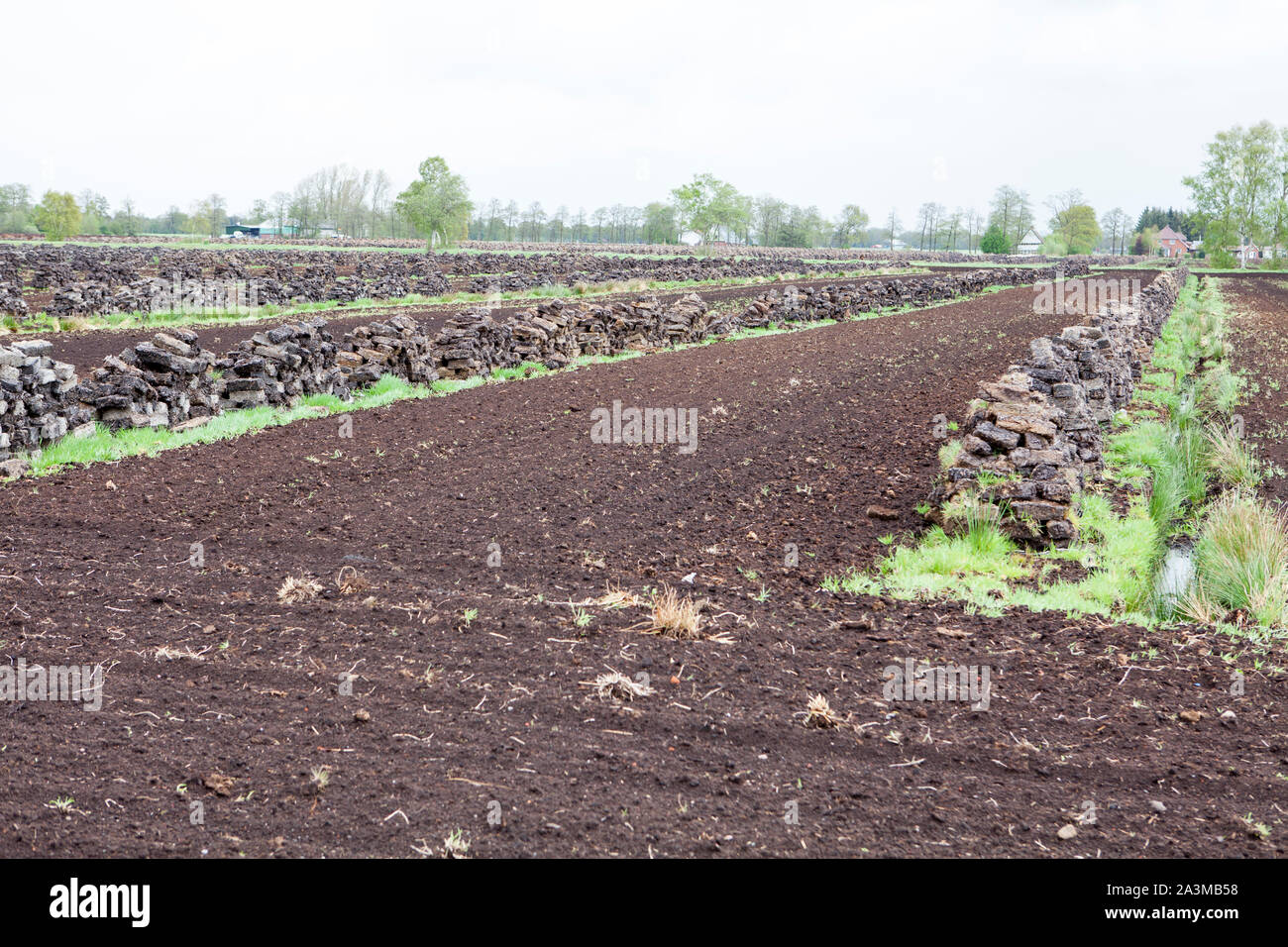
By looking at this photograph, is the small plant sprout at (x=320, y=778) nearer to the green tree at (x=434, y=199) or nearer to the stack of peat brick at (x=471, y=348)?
the stack of peat brick at (x=471, y=348)

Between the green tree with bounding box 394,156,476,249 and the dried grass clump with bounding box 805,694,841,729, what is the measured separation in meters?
88.9

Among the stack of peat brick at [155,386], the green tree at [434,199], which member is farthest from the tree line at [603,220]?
the stack of peat brick at [155,386]

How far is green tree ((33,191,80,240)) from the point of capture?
78.2 metres

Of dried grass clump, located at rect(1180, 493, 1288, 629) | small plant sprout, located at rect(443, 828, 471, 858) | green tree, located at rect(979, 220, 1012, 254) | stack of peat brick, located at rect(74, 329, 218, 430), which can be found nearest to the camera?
small plant sprout, located at rect(443, 828, 471, 858)

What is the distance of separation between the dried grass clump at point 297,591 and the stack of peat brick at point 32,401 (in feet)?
18.3

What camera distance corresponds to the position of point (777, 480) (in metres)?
10.7

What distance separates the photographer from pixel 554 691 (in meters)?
5.39

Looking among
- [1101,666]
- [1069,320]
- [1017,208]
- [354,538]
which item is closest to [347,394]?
[354,538]

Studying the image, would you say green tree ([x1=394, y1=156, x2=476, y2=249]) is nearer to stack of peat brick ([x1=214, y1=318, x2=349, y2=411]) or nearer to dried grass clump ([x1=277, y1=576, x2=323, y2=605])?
stack of peat brick ([x1=214, y1=318, x2=349, y2=411])

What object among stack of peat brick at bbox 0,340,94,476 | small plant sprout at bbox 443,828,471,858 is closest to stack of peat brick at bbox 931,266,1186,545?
small plant sprout at bbox 443,828,471,858

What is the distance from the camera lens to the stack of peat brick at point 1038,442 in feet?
27.7
